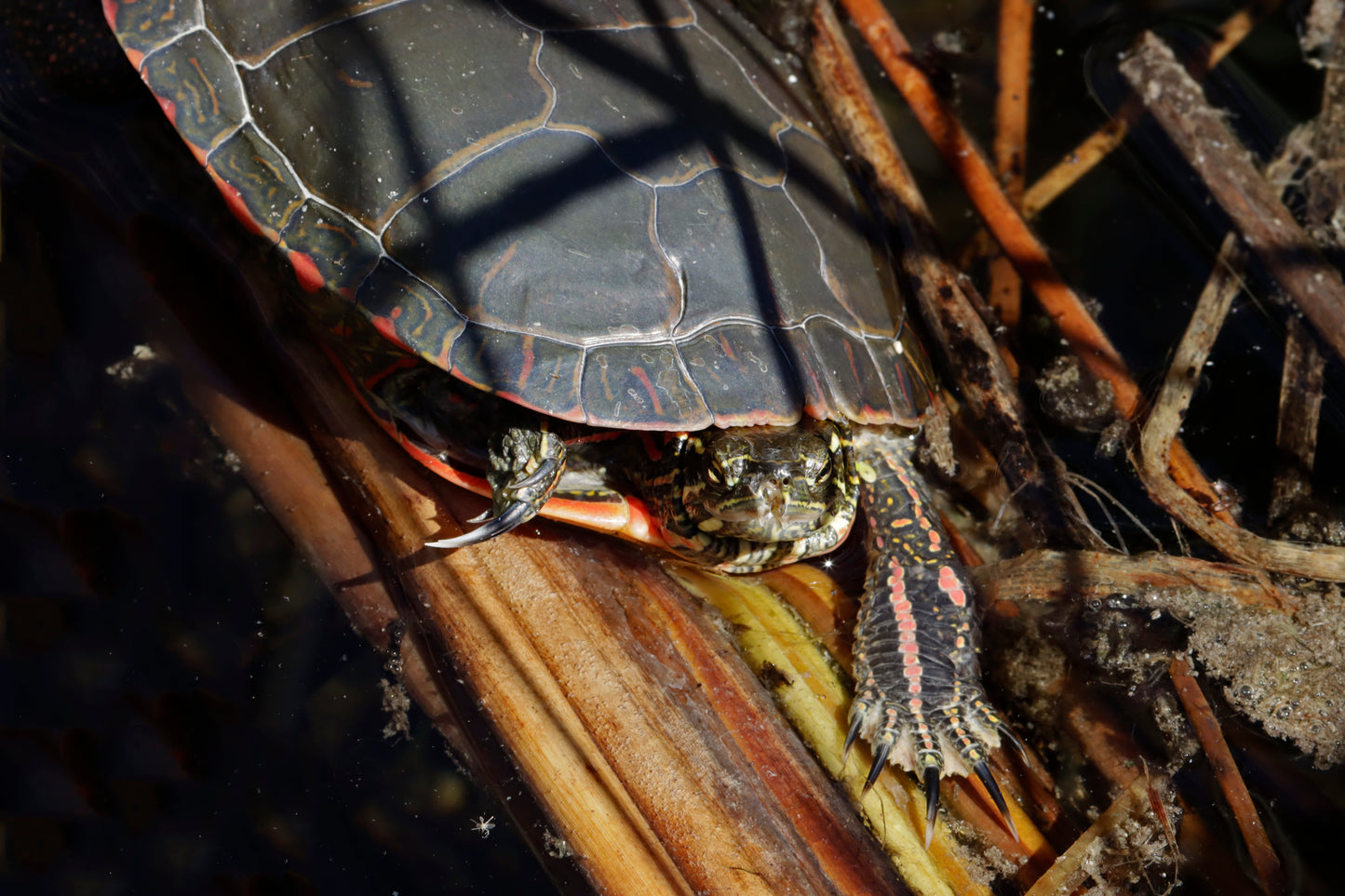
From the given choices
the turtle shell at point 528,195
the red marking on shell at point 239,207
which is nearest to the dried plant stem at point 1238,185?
the turtle shell at point 528,195

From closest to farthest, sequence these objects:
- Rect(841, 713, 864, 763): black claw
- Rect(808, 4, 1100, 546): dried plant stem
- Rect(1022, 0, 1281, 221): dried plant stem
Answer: Rect(841, 713, 864, 763): black claw, Rect(808, 4, 1100, 546): dried plant stem, Rect(1022, 0, 1281, 221): dried plant stem

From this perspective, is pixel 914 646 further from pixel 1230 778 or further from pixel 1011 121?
pixel 1011 121

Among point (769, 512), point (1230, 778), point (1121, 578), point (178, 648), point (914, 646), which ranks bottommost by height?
point (1230, 778)

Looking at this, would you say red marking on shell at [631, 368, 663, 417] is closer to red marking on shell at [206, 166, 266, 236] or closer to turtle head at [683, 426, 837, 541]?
turtle head at [683, 426, 837, 541]

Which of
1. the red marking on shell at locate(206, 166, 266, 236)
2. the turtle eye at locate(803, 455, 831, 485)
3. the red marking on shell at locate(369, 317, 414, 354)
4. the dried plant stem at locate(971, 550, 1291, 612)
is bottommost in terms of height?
the dried plant stem at locate(971, 550, 1291, 612)

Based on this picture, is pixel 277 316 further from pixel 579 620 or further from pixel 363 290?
pixel 579 620

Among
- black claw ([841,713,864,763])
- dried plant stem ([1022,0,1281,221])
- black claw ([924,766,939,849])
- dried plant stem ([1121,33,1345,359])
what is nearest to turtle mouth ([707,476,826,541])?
black claw ([841,713,864,763])

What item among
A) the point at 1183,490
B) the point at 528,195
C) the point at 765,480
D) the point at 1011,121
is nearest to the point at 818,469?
the point at 765,480
